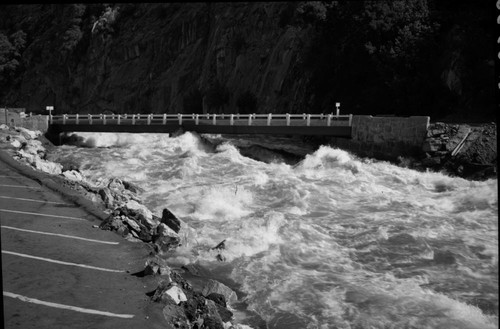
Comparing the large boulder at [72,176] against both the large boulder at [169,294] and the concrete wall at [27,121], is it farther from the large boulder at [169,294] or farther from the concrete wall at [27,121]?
the concrete wall at [27,121]

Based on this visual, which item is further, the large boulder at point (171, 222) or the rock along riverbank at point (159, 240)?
the large boulder at point (171, 222)

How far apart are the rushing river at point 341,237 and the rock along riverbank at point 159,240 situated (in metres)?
0.65

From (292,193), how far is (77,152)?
63.5 ft

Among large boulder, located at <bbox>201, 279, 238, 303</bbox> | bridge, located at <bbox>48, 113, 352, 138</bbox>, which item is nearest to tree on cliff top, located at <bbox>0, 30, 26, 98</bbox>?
bridge, located at <bbox>48, 113, 352, 138</bbox>

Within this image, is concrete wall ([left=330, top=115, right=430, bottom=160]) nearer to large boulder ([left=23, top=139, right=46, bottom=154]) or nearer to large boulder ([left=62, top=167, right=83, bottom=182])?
large boulder ([left=62, top=167, right=83, bottom=182])

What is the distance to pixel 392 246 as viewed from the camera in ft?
44.5

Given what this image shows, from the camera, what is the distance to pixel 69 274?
32.4ft

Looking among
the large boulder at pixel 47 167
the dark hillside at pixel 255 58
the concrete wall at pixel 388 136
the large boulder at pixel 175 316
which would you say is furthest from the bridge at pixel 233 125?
the large boulder at pixel 175 316

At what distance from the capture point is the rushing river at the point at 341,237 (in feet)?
32.5

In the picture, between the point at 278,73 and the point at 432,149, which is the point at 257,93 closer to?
the point at 278,73

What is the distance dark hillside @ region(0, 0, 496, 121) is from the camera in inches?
1217

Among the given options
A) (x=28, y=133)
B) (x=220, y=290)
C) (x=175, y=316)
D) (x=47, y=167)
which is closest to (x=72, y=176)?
(x=47, y=167)

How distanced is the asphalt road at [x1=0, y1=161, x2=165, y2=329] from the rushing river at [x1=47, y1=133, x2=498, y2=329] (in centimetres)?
223

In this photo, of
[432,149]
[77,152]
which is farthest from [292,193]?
[77,152]
